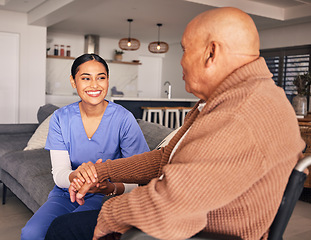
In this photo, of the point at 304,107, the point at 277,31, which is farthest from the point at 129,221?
the point at 277,31

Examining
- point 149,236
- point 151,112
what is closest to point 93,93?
point 149,236

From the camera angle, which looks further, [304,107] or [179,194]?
[304,107]

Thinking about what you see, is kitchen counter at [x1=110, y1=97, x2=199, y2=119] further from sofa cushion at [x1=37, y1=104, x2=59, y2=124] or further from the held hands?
the held hands

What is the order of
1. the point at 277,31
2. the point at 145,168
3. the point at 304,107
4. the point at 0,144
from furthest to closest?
the point at 277,31 < the point at 304,107 < the point at 0,144 < the point at 145,168

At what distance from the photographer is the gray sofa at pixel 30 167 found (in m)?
2.41

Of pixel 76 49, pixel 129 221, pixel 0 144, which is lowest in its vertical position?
pixel 0 144

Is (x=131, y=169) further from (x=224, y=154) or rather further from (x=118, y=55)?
(x=118, y=55)

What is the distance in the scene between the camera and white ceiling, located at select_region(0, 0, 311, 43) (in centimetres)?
582

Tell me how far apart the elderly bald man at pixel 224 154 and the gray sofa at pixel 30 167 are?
159cm

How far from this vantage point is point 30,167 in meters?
2.78

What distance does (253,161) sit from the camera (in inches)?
29.7

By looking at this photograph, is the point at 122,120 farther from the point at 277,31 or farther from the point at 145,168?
the point at 277,31

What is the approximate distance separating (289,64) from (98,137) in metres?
6.49

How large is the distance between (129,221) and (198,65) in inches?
16.4
